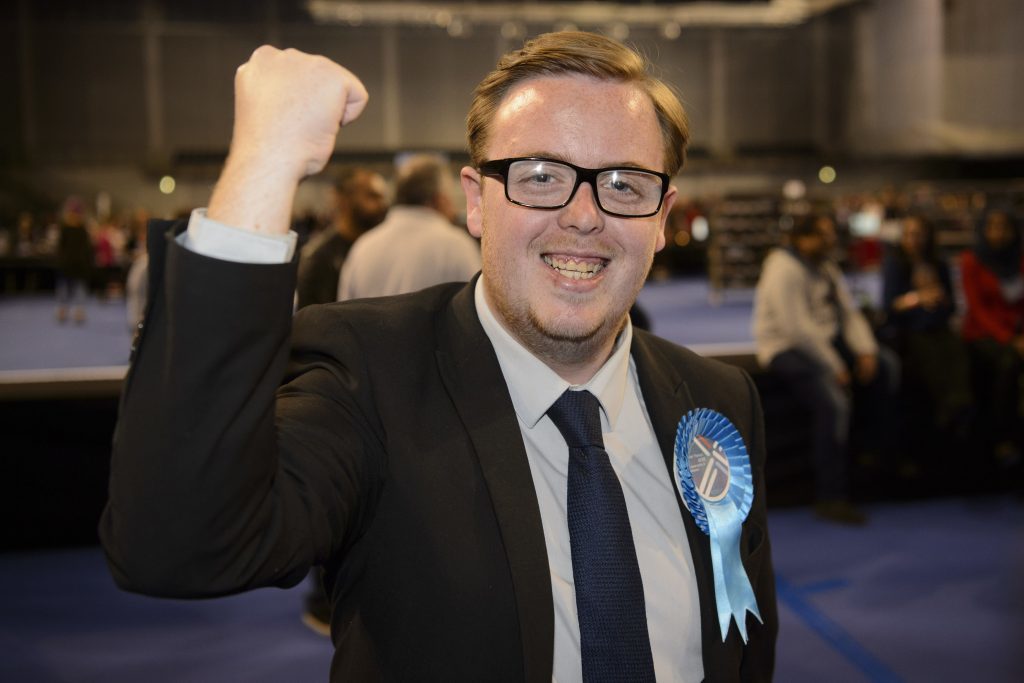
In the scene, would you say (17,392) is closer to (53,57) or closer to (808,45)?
(53,57)

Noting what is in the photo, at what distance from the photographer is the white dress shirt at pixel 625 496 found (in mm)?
1164

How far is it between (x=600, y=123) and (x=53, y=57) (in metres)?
22.4

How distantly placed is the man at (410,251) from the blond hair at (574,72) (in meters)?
1.97

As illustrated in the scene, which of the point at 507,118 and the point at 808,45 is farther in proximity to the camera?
the point at 808,45

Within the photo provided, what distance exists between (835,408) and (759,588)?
3544mm

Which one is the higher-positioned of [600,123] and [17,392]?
[600,123]

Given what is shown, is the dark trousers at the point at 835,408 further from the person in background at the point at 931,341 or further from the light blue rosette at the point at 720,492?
the light blue rosette at the point at 720,492

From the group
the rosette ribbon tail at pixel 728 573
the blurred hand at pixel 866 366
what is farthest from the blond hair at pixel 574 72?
the blurred hand at pixel 866 366

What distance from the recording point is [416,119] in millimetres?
22172

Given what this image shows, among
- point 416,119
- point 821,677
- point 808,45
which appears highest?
point 808,45

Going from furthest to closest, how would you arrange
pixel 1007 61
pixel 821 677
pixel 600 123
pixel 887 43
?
1. pixel 887 43
2. pixel 1007 61
3. pixel 821 677
4. pixel 600 123

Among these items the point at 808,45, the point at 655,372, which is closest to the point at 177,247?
the point at 655,372

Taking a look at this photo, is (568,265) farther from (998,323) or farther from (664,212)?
(998,323)

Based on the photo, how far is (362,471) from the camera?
3.52 feet
